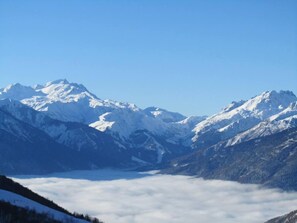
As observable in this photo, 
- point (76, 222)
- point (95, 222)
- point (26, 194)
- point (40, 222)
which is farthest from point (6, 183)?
point (40, 222)

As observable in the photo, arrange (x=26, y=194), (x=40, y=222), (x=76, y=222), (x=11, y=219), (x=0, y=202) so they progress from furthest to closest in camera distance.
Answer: (x=26, y=194) → (x=76, y=222) → (x=0, y=202) → (x=40, y=222) → (x=11, y=219)

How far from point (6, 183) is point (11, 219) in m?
28.9

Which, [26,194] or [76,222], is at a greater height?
[26,194]

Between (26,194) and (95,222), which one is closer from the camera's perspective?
(95,222)

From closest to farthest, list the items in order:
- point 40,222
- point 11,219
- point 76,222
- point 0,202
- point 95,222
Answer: point 11,219 → point 40,222 → point 0,202 → point 76,222 → point 95,222

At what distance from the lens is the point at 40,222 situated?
47.0m

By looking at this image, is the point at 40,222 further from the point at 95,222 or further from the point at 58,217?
the point at 95,222

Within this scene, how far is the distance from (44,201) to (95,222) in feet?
39.3

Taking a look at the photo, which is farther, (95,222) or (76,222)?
(95,222)

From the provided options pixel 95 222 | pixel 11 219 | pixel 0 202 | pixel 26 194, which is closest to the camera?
pixel 11 219

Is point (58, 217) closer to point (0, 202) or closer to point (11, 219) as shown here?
point (0, 202)

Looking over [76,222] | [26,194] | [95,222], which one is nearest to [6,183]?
[26,194]

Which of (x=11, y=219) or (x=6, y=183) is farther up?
(x=6, y=183)

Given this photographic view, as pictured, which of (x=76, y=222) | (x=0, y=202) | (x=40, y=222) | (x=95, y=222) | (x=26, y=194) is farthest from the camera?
(x=26, y=194)
